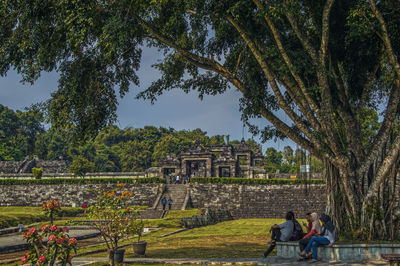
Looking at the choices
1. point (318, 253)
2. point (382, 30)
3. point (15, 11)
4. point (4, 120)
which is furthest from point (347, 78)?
point (4, 120)

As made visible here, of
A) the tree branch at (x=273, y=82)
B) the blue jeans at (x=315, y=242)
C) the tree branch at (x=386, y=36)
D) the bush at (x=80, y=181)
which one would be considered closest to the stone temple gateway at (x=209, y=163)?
the bush at (x=80, y=181)

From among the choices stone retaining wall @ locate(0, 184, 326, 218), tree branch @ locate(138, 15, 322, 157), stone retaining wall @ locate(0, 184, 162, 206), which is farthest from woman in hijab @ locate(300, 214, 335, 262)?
stone retaining wall @ locate(0, 184, 162, 206)

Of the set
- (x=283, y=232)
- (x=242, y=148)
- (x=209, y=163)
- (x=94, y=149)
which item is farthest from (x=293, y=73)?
(x=94, y=149)

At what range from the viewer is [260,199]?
3347cm

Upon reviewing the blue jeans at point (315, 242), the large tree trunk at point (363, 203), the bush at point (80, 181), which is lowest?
the blue jeans at point (315, 242)

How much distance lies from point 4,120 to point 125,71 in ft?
206

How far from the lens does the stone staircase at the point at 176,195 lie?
33.8 metres

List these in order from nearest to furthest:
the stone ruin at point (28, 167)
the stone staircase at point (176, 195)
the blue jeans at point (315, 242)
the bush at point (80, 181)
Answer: the blue jeans at point (315, 242) < the stone staircase at point (176, 195) < the bush at point (80, 181) < the stone ruin at point (28, 167)

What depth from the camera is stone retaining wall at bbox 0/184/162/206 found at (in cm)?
3631

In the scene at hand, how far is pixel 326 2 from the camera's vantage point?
37.6 ft

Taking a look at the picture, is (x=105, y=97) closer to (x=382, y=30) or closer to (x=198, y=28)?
(x=198, y=28)

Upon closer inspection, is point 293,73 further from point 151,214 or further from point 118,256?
point 151,214

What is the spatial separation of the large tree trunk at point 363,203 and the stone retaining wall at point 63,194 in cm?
2545

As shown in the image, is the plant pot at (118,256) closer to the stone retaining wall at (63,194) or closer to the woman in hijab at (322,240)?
the woman in hijab at (322,240)
